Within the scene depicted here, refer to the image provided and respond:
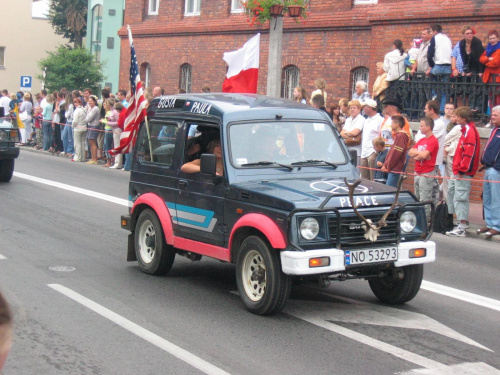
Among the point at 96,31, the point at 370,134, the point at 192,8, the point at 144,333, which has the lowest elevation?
the point at 144,333

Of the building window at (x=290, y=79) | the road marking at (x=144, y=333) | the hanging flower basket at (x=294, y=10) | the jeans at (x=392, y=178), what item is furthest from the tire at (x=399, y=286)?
the building window at (x=290, y=79)

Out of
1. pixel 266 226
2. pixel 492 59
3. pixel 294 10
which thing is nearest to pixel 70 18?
pixel 294 10

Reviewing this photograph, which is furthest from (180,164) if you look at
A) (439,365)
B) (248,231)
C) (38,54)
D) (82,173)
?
(38,54)

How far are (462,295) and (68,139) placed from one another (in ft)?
62.2

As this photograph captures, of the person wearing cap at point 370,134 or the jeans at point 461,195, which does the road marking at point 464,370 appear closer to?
the jeans at point 461,195

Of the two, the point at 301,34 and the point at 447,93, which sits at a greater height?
the point at 301,34

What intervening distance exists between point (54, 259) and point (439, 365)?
527 cm

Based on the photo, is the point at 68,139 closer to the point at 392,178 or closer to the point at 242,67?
the point at 242,67

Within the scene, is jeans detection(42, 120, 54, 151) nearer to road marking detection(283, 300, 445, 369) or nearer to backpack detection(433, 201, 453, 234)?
backpack detection(433, 201, 453, 234)

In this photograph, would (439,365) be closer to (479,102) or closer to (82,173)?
(479,102)

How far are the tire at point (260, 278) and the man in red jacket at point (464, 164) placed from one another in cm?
662

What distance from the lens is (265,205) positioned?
734 cm

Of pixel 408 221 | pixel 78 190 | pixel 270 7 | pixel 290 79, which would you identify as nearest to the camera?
pixel 408 221

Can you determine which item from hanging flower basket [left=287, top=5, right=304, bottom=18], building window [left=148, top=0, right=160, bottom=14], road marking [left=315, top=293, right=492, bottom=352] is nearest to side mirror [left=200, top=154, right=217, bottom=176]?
road marking [left=315, top=293, right=492, bottom=352]
